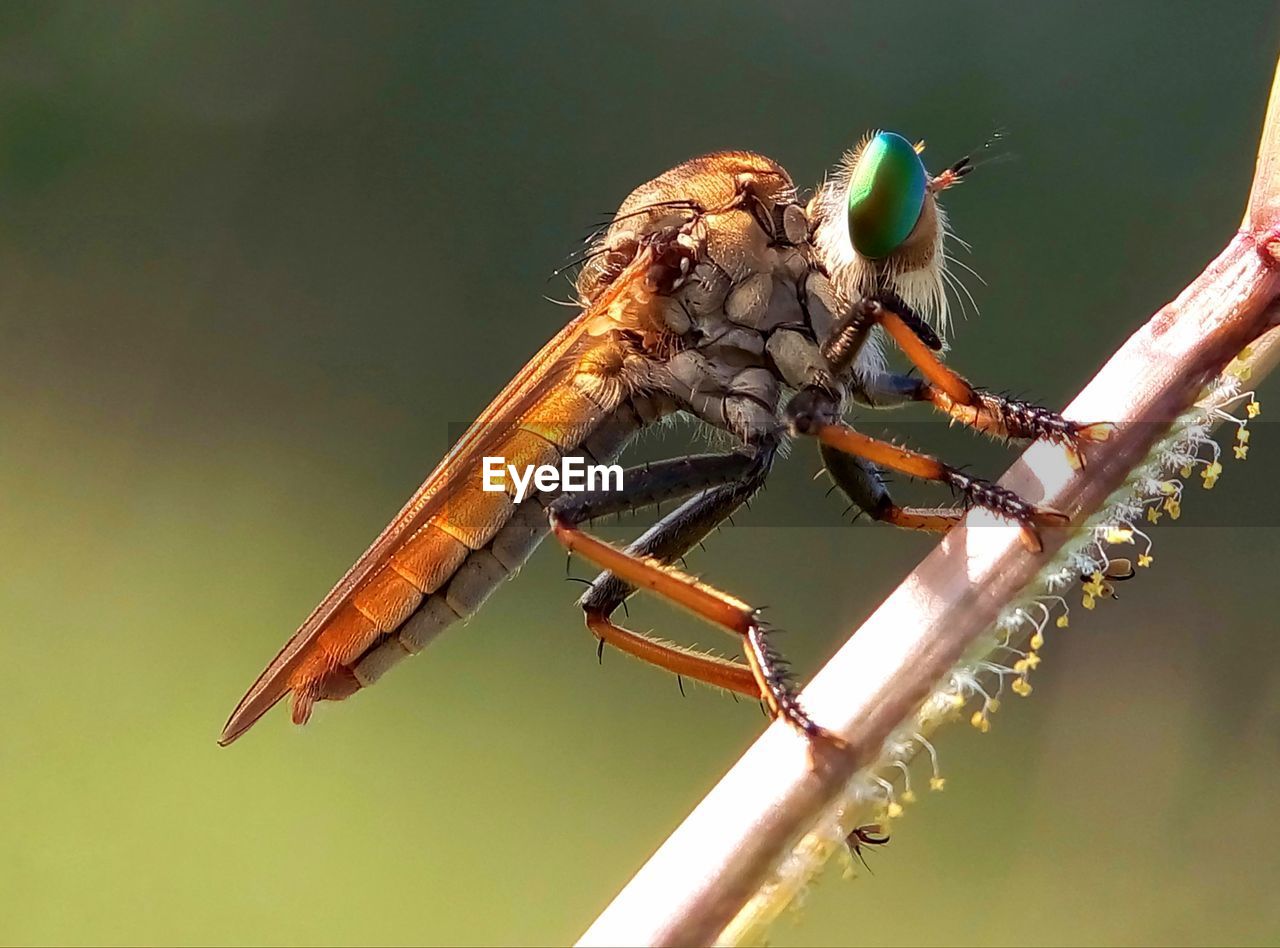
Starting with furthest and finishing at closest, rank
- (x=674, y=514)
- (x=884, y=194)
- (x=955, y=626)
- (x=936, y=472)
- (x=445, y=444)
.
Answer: (x=445, y=444), (x=674, y=514), (x=884, y=194), (x=936, y=472), (x=955, y=626)

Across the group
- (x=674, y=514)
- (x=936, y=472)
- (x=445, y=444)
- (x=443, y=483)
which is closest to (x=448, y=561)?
(x=443, y=483)

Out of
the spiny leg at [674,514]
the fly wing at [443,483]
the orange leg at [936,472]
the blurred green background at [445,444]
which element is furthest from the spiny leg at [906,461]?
the blurred green background at [445,444]

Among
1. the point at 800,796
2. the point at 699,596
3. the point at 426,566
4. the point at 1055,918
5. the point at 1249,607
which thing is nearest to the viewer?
the point at 800,796

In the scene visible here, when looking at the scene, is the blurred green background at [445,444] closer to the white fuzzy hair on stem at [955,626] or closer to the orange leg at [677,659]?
the orange leg at [677,659]

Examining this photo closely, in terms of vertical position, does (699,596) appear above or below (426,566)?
above

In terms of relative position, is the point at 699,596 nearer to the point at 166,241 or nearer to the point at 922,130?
the point at 922,130

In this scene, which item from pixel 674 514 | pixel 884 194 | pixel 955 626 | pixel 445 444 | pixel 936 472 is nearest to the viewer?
pixel 955 626

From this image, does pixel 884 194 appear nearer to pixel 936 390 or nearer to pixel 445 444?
pixel 936 390

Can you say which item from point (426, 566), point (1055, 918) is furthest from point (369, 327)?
point (1055, 918)
